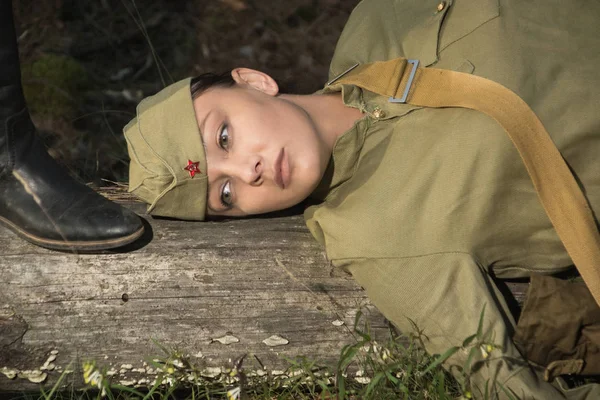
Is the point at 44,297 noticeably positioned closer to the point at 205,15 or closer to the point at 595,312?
the point at 595,312

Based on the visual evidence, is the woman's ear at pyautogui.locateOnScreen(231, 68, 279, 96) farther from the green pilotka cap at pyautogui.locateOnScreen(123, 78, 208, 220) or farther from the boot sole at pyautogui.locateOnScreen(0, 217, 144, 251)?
the boot sole at pyautogui.locateOnScreen(0, 217, 144, 251)

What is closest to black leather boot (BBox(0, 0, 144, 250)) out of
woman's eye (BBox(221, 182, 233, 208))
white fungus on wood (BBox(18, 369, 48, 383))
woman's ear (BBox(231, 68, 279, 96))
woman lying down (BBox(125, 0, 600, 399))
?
woman lying down (BBox(125, 0, 600, 399))

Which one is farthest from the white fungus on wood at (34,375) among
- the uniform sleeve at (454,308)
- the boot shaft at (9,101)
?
the uniform sleeve at (454,308)

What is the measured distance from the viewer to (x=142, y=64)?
16.3ft

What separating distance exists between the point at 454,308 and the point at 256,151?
1.06 meters

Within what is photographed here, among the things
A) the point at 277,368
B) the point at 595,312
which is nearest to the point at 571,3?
the point at 595,312

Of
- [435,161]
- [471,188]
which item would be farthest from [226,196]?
[471,188]

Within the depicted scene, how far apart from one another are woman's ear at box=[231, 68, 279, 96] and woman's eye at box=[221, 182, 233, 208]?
0.51 m

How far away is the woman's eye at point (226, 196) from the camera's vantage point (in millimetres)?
3094

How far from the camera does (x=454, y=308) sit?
2697mm

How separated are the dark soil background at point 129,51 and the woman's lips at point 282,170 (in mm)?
1880

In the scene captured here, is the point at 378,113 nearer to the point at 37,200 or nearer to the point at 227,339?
the point at 227,339

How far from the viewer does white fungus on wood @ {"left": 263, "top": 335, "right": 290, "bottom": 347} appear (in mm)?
2906

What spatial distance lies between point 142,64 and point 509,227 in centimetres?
317
